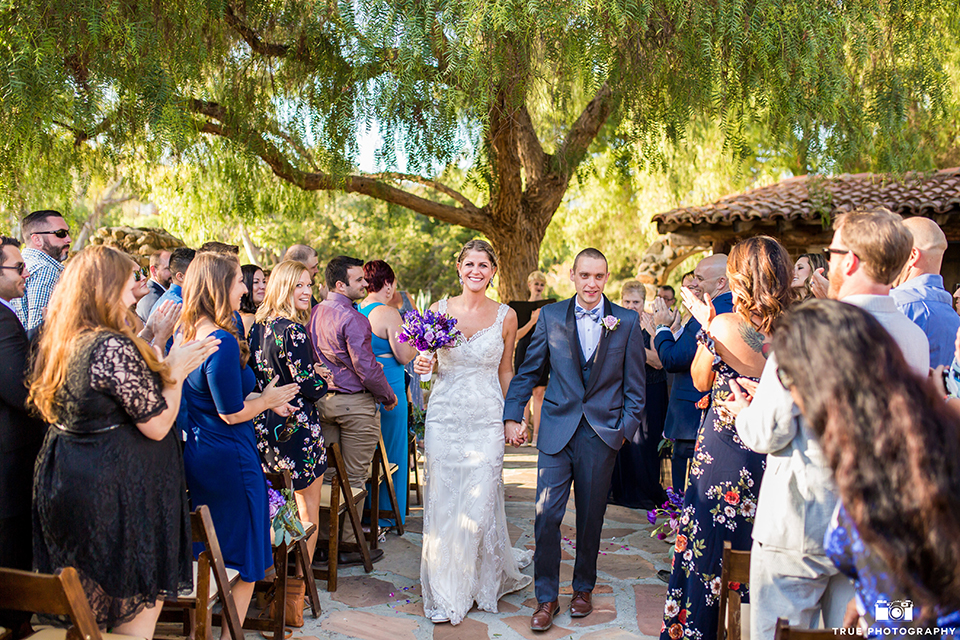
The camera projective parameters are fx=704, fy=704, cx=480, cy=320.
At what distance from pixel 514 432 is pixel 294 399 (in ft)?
4.36

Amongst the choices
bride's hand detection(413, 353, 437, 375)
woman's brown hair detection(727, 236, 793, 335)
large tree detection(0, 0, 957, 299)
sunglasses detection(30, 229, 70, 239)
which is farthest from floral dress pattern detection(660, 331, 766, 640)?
sunglasses detection(30, 229, 70, 239)

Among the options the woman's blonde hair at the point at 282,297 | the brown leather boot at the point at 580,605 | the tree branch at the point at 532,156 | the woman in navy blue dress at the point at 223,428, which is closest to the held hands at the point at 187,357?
the woman in navy blue dress at the point at 223,428

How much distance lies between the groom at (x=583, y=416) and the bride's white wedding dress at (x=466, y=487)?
0.29 meters

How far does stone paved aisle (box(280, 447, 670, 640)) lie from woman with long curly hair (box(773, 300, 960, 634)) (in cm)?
264

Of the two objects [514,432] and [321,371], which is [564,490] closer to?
[514,432]

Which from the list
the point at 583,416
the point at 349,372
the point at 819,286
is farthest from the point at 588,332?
the point at 349,372

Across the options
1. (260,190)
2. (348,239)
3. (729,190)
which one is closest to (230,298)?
(260,190)

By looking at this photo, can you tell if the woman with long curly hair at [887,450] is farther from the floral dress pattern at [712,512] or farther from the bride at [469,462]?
the bride at [469,462]

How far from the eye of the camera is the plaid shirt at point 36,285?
450cm

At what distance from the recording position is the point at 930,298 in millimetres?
3639

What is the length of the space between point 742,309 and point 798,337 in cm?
140

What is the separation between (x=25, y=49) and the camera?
430 cm

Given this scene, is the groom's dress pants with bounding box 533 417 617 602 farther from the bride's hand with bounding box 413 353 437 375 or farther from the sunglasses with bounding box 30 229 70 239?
the sunglasses with bounding box 30 229 70 239

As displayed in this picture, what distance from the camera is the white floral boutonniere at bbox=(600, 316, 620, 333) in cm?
406
